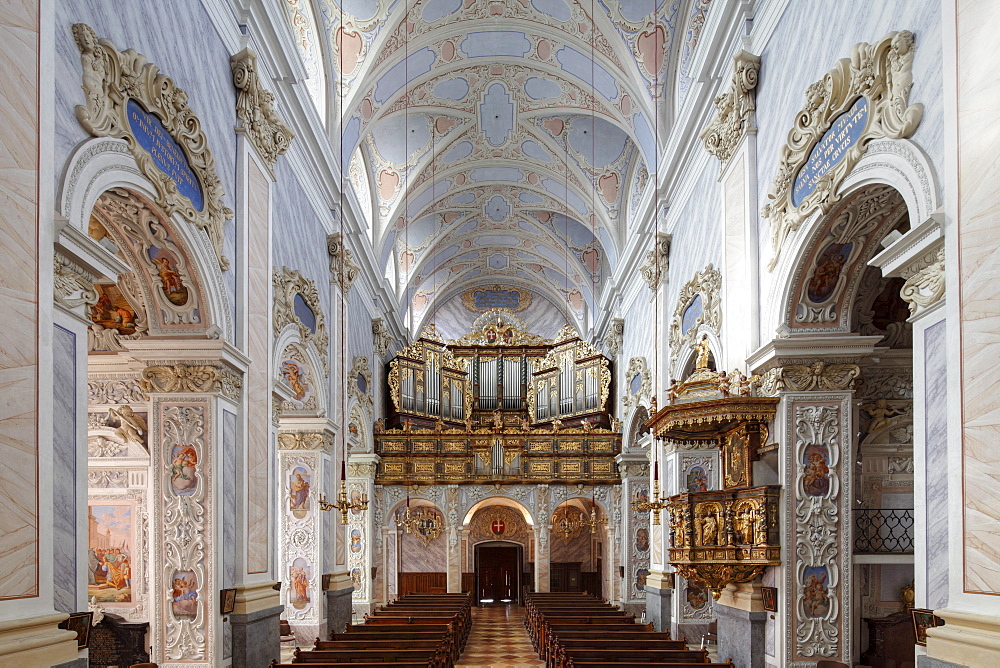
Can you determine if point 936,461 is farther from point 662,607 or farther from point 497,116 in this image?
point 497,116

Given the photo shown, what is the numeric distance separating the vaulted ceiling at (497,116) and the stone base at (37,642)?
10.7 meters

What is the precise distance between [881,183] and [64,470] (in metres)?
6.62

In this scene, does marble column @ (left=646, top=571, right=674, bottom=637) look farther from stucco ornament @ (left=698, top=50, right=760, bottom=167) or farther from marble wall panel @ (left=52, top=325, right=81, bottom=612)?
marble wall panel @ (left=52, top=325, right=81, bottom=612)

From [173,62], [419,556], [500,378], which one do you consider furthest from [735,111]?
[419,556]

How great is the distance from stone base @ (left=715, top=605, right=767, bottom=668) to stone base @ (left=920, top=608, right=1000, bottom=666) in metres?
4.77

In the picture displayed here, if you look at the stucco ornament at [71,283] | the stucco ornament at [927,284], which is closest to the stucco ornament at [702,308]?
the stucco ornament at [927,284]

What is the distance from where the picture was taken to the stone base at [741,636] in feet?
34.9

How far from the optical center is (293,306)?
14094mm

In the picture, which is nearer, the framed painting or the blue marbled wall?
the blue marbled wall

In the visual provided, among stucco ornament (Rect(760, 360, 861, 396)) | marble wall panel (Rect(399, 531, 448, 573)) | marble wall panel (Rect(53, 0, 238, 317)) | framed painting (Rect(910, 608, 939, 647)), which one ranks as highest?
marble wall panel (Rect(53, 0, 238, 317))

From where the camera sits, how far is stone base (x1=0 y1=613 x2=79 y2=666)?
522cm

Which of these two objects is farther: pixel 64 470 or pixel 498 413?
pixel 498 413

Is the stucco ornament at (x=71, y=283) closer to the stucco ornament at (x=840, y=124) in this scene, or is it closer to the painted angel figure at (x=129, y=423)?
the painted angel figure at (x=129, y=423)

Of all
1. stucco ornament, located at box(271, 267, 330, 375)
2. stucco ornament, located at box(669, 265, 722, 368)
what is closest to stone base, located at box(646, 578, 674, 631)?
stucco ornament, located at box(669, 265, 722, 368)
